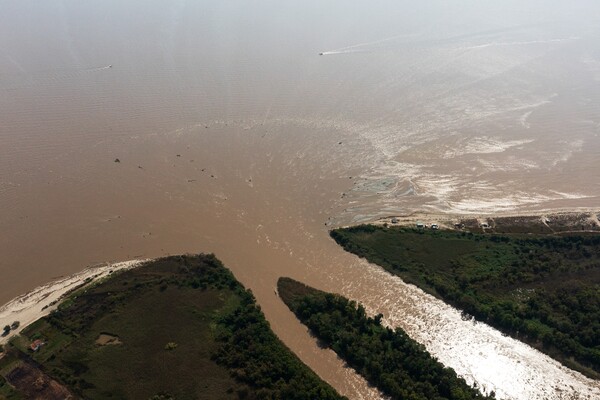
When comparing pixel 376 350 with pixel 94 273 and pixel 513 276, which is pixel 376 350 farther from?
pixel 94 273

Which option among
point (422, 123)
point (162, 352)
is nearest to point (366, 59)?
point (422, 123)

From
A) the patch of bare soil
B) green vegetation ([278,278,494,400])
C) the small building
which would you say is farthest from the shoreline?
green vegetation ([278,278,494,400])

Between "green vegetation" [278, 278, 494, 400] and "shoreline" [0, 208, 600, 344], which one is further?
"shoreline" [0, 208, 600, 344]

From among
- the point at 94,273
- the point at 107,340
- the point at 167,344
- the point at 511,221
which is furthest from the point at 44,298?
the point at 511,221

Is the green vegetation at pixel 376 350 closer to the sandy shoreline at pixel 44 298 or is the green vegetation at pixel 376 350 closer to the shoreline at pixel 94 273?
the shoreline at pixel 94 273

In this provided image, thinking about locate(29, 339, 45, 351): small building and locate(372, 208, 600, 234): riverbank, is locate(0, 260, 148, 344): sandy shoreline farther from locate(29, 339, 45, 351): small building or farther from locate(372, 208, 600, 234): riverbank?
locate(372, 208, 600, 234): riverbank

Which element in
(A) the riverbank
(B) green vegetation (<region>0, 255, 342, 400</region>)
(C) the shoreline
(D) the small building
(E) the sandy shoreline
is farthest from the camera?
(A) the riverbank
